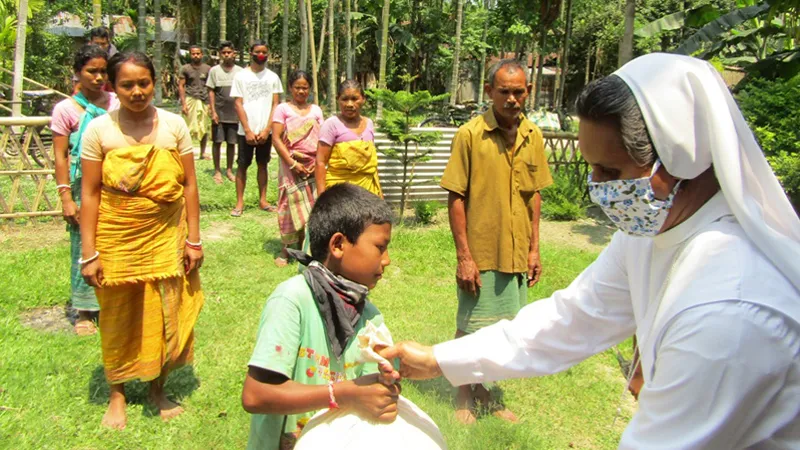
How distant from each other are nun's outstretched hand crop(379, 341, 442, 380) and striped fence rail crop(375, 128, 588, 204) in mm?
5413

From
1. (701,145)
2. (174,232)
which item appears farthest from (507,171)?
(701,145)

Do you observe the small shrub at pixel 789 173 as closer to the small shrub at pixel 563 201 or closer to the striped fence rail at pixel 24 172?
the small shrub at pixel 563 201

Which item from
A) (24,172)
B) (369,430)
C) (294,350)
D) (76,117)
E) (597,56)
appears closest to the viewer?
(369,430)

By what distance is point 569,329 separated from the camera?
84.4 inches

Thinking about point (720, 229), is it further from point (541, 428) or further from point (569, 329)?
point (541, 428)

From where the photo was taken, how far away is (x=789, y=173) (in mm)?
7176

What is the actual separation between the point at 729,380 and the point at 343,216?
47.4 inches

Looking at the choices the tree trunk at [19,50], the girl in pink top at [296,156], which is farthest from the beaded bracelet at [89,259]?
the tree trunk at [19,50]

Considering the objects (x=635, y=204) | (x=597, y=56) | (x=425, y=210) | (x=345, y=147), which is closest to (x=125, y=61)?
(x=345, y=147)

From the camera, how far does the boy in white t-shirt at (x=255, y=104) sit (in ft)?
24.6

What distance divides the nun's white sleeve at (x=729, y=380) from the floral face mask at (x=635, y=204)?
309 millimetres

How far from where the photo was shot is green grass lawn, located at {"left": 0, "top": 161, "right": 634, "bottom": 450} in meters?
3.46

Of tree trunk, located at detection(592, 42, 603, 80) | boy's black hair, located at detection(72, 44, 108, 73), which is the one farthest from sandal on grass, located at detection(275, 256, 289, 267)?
tree trunk, located at detection(592, 42, 603, 80)

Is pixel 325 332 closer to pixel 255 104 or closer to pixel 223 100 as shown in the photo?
pixel 255 104
